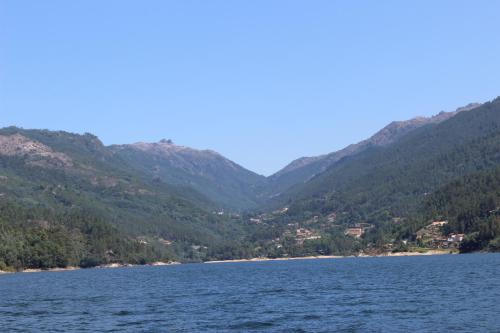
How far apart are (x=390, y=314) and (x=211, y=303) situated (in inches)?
1432

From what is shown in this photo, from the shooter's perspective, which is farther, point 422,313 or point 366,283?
point 366,283

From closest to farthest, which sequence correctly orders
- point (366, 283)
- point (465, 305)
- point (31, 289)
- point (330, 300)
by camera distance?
point (465, 305) → point (330, 300) → point (366, 283) → point (31, 289)

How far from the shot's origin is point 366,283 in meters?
152

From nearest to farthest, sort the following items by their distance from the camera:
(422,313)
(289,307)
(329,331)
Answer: (329,331) → (422,313) → (289,307)

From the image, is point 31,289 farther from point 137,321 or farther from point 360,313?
point 360,313

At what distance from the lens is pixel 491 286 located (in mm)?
122250

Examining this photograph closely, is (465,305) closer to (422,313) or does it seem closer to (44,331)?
(422,313)

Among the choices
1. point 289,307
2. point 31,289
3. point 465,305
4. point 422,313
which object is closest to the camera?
point 422,313

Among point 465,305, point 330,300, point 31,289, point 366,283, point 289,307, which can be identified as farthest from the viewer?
point 31,289

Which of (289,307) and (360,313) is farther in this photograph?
(289,307)

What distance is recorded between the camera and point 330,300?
115m

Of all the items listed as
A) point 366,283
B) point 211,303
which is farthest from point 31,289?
point 366,283

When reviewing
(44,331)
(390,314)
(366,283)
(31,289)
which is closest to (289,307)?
(390,314)

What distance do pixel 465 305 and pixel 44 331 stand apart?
185 feet
